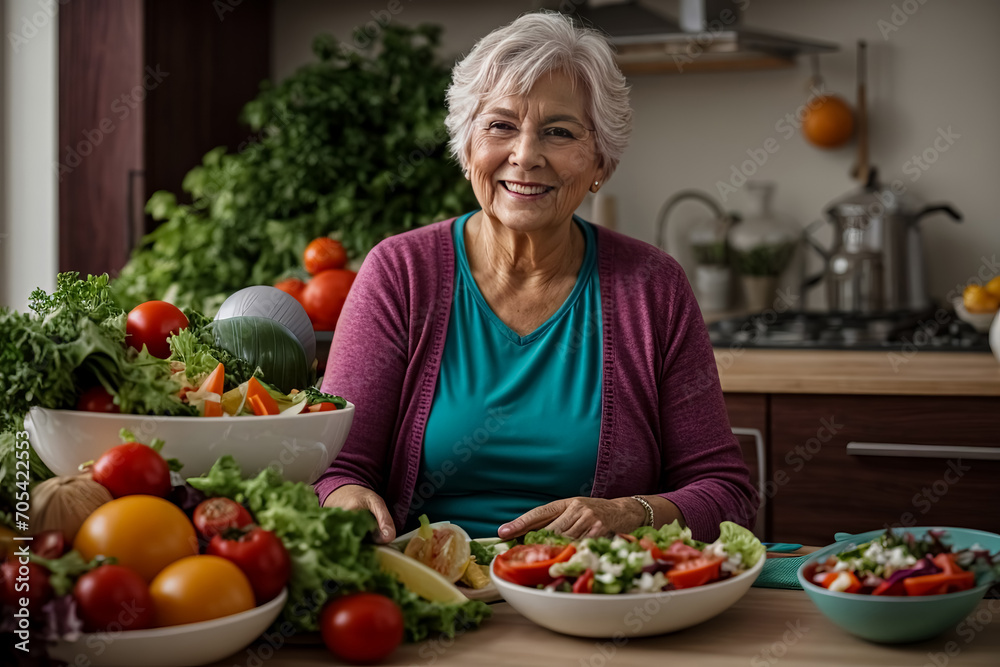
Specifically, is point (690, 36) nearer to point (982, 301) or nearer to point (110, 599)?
point (982, 301)

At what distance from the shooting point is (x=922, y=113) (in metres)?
2.89

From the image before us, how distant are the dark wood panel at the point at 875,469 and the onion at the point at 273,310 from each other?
1.17m

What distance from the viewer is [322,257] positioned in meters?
1.88

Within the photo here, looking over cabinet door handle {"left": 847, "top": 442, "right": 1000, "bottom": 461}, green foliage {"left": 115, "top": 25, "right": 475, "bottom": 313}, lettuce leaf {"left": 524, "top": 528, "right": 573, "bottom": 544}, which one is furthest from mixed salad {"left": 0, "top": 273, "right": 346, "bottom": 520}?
green foliage {"left": 115, "top": 25, "right": 475, "bottom": 313}

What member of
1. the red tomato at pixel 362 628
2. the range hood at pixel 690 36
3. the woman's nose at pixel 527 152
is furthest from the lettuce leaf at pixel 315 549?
the range hood at pixel 690 36

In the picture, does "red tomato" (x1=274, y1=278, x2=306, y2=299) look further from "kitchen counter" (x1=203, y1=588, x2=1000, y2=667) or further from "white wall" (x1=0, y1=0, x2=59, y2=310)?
"white wall" (x1=0, y1=0, x2=59, y2=310)

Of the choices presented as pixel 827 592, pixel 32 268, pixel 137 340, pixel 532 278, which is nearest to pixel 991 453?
pixel 532 278

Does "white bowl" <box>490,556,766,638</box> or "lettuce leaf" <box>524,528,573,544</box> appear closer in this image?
"white bowl" <box>490,556,766,638</box>

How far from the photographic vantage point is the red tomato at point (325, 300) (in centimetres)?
177

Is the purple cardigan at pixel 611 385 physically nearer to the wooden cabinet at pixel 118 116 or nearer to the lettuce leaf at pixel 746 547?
the lettuce leaf at pixel 746 547

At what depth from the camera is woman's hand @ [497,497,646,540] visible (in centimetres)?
113

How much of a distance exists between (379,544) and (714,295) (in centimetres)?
227

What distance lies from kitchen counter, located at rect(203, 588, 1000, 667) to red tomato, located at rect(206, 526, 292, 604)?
83 millimetres

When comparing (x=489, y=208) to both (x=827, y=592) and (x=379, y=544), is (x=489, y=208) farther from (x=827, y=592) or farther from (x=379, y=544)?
(x=827, y=592)
